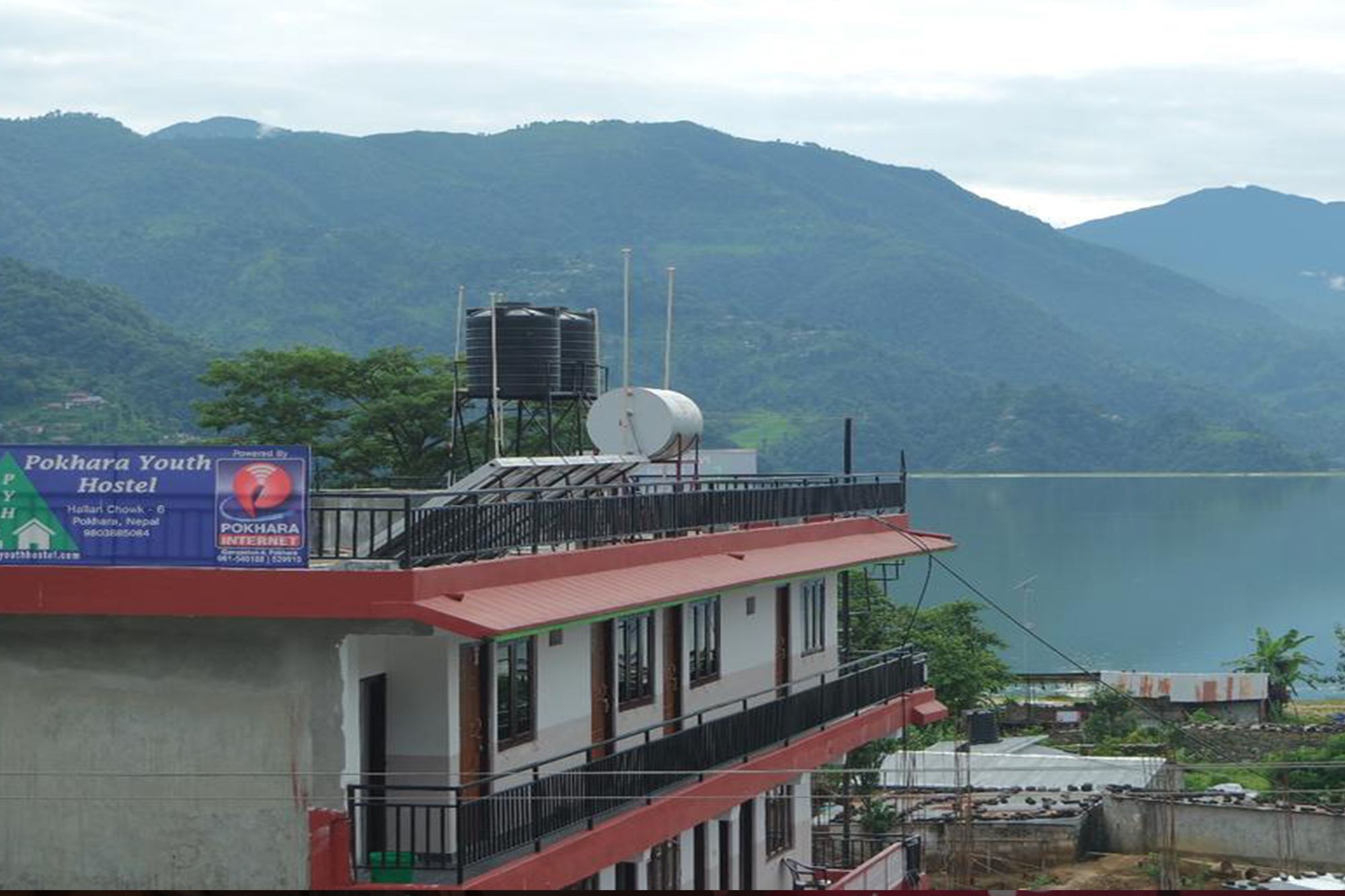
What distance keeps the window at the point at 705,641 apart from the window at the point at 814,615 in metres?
4.45

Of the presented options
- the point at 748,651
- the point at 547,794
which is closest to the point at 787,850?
the point at 748,651

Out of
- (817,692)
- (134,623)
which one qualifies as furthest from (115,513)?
(817,692)

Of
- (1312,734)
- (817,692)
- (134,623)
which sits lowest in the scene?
(1312,734)

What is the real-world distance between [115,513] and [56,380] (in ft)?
438

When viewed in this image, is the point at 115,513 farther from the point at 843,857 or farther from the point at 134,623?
the point at 843,857

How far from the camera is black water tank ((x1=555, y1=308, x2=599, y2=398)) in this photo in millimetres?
37406

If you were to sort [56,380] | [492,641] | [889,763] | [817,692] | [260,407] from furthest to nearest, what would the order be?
[56,380] < [260,407] < [889,763] < [817,692] < [492,641]

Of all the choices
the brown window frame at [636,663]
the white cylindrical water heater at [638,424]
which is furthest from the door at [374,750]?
the white cylindrical water heater at [638,424]

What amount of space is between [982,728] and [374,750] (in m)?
56.2

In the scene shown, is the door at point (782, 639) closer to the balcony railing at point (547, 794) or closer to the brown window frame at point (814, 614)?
the brown window frame at point (814, 614)

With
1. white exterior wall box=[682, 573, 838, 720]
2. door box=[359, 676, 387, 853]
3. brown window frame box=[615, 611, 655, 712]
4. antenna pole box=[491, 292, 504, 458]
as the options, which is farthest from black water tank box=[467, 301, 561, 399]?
door box=[359, 676, 387, 853]

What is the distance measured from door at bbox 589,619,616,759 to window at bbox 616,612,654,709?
0.62 ft

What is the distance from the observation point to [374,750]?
845 inches

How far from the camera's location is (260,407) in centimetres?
7400
